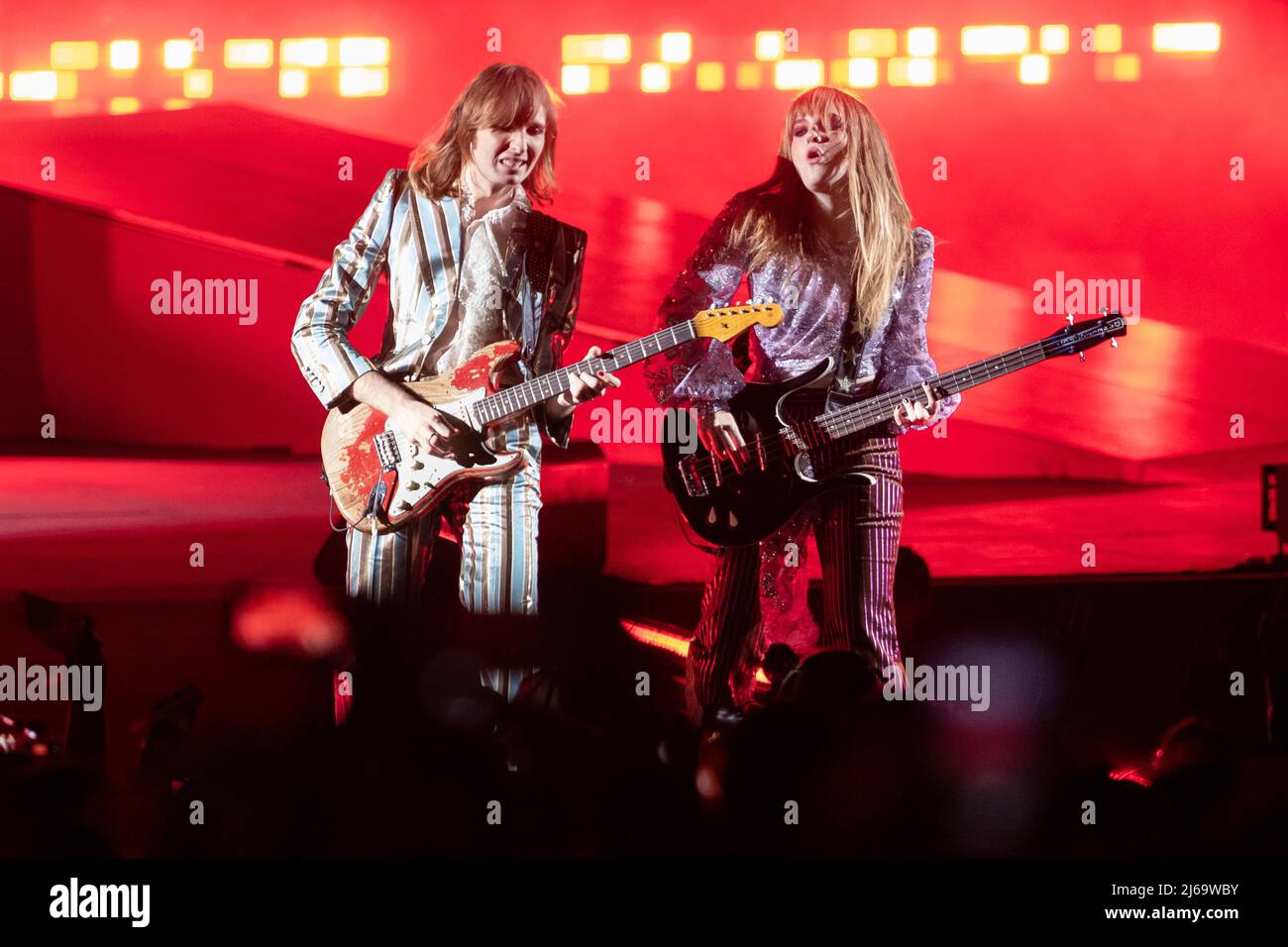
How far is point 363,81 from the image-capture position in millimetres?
3844

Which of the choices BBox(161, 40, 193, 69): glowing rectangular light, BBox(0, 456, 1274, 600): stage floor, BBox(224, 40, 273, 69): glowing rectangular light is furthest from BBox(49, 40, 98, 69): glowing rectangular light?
BBox(0, 456, 1274, 600): stage floor

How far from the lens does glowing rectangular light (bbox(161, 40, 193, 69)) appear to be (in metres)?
3.89

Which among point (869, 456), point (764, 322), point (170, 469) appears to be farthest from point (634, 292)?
point (170, 469)

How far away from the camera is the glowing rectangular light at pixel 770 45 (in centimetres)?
379

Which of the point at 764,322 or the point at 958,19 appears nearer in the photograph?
the point at 764,322

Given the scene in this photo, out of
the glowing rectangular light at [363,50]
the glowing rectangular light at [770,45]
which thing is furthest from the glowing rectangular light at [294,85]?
the glowing rectangular light at [770,45]

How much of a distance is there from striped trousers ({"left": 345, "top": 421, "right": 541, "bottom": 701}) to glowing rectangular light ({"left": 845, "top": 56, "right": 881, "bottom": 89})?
4.60 feet

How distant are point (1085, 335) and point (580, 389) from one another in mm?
1428

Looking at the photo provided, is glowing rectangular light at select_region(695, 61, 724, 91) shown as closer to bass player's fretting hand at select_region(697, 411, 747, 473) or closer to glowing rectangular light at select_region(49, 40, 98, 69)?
bass player's fretting hand at select_region(697, 411, 747, 473)

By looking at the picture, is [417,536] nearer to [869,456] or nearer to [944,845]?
[869,456]

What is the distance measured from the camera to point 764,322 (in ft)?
11.6

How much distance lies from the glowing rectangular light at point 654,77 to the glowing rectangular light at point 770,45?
28cm

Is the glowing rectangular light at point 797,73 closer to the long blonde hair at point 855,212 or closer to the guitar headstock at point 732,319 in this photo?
the long blonde hair at point 855,212
